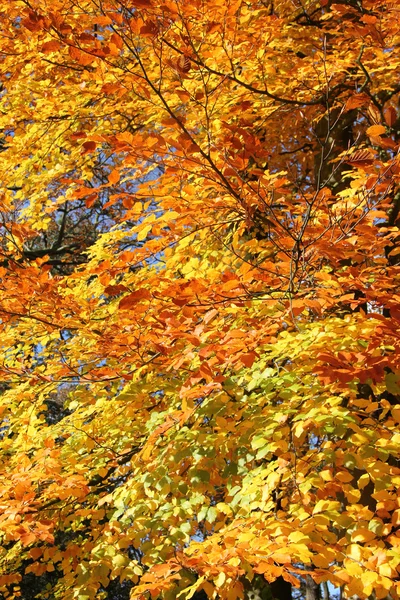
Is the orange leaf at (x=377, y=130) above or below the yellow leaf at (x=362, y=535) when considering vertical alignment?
above

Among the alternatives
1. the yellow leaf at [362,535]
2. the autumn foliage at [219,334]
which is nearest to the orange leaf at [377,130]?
the autumn foliage at [219,334]

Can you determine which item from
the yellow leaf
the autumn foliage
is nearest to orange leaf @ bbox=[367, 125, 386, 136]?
the autumn foliage

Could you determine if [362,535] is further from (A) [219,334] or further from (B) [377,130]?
(B) [377,130]

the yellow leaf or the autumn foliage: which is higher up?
the autumn foliage

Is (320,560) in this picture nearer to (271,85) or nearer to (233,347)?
(233,347)

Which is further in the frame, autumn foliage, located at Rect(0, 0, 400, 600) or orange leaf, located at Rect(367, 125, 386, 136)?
autumn foliage, located at Rect(0, 0, 400, 600)

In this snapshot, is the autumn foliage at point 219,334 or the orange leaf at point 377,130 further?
the autumn foliage at point 219,334

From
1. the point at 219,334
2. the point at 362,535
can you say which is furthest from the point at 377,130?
the point at 362,535

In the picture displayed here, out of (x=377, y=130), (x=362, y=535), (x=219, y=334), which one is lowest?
(x=362, y=535)

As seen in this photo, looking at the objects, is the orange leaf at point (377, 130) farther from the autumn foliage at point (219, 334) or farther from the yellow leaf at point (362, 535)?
the yellow leaf at point (362, 535)

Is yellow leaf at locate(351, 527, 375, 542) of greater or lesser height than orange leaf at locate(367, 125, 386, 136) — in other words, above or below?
below

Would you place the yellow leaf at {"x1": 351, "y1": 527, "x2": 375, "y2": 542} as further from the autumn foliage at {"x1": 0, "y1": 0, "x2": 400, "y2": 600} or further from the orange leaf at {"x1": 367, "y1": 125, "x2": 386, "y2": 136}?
the orange leaf at {"x1": 367, "y1": 125, "x2": 386, "y2": 136}

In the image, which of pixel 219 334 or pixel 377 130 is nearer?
pixel 377 130

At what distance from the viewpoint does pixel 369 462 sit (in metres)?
2.49
